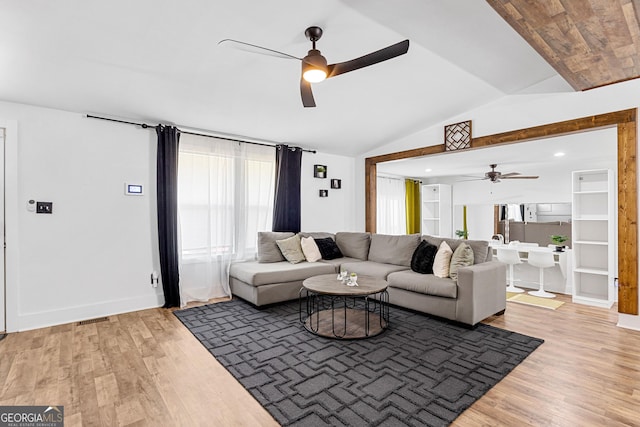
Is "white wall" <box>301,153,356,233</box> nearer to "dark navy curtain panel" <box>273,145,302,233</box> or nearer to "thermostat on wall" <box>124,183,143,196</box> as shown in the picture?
"dark navy curtain panel" <box>273,145,302,233</box>

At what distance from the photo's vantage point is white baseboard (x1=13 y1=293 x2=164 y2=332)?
3.31m

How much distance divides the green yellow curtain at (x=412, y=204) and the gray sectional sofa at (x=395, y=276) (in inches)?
159

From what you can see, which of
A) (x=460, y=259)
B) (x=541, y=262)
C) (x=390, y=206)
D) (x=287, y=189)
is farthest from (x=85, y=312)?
(x=390, y=206)

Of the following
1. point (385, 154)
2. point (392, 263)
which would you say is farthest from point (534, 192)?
point (392, 263)

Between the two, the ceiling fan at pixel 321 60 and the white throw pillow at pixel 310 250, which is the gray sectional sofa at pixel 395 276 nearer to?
the white throw pillow at pixel 310 250

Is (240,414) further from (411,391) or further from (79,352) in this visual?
(79,352)

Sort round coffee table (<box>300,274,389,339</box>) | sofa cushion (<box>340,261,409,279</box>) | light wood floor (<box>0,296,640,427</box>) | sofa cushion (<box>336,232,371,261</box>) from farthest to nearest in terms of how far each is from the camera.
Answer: sofa cushion (<box>336,232,371,261</box>) < sofa cushion (<box>340,261,409,279</box>) < round coffee table (<box>300,274,389,339</box>) < light wood floor (<box>0,296,640,427</box>)

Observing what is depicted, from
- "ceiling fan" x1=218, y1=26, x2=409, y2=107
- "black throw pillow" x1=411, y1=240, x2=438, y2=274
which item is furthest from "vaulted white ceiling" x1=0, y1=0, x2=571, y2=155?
"black throw pillow" x1=411, y1=240, x2=438, y2=274

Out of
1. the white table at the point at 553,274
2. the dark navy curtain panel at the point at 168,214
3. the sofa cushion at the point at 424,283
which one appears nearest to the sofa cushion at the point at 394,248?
the sofa cushion at the point at 424,283

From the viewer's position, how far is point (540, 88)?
12.7ft

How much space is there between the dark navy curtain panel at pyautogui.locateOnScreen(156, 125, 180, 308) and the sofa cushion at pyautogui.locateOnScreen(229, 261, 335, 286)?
31.9 inches

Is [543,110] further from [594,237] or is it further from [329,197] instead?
[329,197]

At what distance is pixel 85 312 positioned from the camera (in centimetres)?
361

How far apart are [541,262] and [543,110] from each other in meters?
2.17
